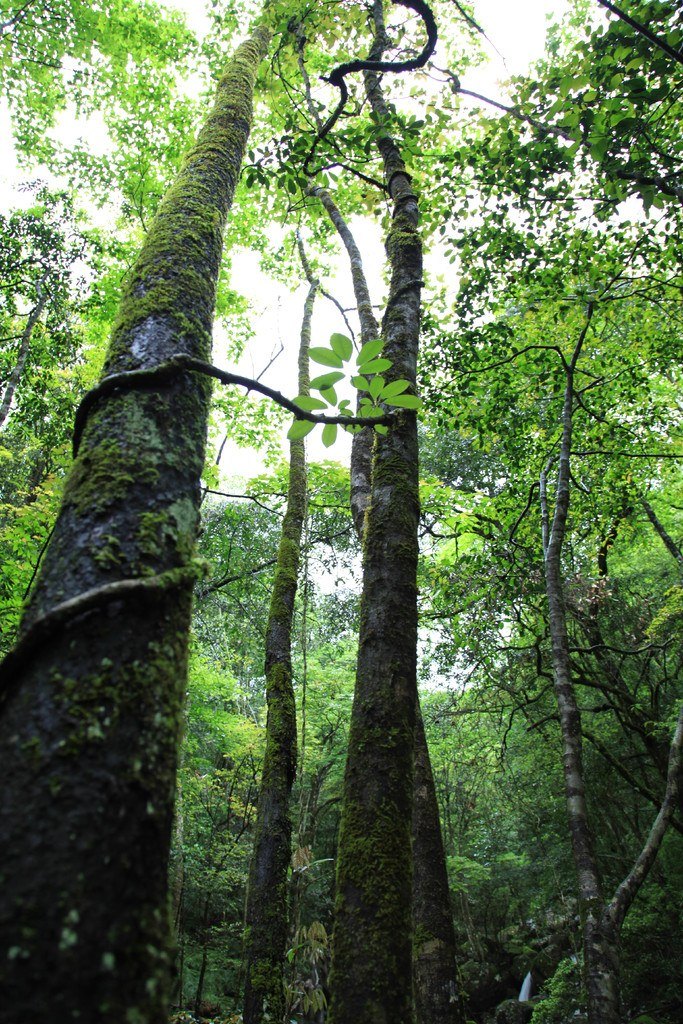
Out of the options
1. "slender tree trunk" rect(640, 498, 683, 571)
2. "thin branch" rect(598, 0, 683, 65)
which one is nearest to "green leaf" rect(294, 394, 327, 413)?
"thin branch" rect(598, 0, 683, 65)

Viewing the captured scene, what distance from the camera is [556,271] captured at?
5613 mm

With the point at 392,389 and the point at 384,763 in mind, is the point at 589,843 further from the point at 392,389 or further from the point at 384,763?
the point at 392,389

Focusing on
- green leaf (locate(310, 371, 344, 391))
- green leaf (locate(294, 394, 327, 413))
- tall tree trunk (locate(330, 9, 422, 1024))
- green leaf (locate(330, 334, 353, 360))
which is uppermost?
green leaf (locate(330, 334, 353, 360))

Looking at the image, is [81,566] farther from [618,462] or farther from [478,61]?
[478,61]

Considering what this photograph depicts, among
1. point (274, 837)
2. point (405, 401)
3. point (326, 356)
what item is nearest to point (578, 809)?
point (274, 837)

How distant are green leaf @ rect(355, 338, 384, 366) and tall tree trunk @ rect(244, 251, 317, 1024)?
368 cm

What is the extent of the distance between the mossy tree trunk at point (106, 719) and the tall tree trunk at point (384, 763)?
0.75m

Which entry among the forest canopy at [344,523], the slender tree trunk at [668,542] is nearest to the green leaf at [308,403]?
the forest canopy at [344,523]

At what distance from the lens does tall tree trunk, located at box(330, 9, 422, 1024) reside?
116 cm

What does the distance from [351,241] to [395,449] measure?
4541 mm

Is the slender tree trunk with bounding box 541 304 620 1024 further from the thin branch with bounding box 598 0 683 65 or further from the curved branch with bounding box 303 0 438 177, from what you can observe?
the thin branch with bounding box 598 0 683 65

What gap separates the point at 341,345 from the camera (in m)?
1.32

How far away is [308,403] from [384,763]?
37.7 inches

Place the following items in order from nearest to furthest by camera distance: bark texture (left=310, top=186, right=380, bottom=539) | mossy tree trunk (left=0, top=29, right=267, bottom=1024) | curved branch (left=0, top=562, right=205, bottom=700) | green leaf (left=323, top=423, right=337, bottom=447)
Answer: mossy tree trunk (left=0, top=29, right=267, bottom=1024), curved branch (left=0, top=562, right=205, bottom=700), green leaf (left=323, top=423, right=337, bottom=447), bark texture (left=310, top=186, right=380, bottom=539)
